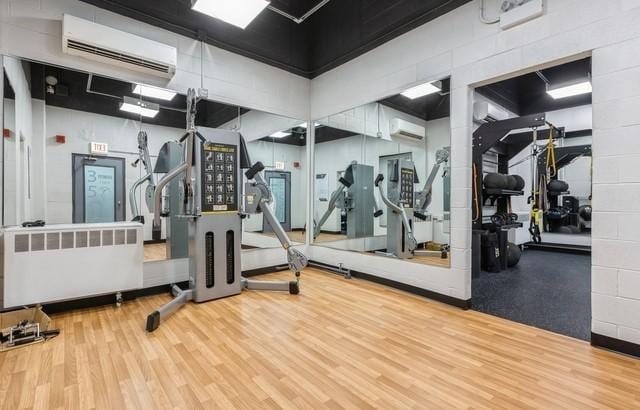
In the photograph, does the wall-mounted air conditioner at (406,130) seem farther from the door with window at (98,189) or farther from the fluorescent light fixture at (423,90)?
the door with window at (98,189)

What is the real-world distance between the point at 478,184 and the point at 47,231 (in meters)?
5.33

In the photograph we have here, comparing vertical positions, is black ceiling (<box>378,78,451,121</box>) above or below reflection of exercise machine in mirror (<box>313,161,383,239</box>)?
above

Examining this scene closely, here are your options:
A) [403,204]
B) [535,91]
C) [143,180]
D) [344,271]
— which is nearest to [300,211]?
[344,271]

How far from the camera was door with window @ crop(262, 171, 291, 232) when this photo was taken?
16.5 ft

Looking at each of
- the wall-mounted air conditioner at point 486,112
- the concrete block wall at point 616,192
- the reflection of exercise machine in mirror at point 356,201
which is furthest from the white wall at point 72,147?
the wall-mounted air conditioner at point 486,112

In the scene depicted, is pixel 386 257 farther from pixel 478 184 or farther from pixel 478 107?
pixel 478 107

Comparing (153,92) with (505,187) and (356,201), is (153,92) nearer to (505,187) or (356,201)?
(356,201)

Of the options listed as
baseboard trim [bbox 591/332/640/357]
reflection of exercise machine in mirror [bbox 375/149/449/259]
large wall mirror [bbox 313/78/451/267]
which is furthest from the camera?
reflection of exercise machine in mirror [bbox 375/149/449/259]

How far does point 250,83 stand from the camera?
14.7ft

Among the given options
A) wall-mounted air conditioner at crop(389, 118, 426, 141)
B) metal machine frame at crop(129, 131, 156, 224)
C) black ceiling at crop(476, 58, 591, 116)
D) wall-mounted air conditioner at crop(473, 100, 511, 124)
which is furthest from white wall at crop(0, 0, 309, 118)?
black ceiling at crop(476, 58, 591, 116)

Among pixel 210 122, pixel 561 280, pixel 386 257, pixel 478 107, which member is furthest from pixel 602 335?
pixel 210 122

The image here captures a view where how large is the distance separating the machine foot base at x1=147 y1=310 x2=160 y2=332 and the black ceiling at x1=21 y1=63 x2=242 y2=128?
2.37m

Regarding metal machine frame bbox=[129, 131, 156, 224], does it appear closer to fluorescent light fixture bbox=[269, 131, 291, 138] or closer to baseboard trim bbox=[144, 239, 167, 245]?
baseboard trim bbox=[144, 239, 167, 245]

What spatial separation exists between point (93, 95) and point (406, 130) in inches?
155
